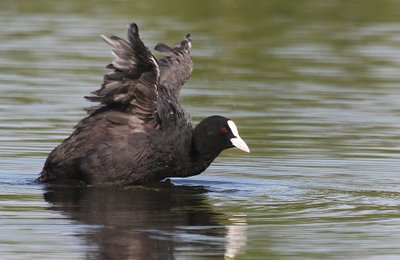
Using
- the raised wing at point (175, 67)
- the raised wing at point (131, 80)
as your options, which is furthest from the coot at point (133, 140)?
the raised wing at point (175, 67)

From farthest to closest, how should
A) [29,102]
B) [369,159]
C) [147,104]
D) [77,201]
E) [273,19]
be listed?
1. [273,19]
2. [29,102]
3. [369,159]
4. [147,104]
5. [77,201]

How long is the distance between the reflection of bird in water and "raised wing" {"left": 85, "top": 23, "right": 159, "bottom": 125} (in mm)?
741

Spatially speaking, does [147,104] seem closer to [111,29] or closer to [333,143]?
[333,143]

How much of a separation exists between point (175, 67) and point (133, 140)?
6.15 feet

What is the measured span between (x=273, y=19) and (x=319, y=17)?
104cm

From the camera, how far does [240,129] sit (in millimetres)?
14594

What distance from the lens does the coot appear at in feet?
38.2

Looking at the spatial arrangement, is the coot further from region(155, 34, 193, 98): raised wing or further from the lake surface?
region(155, 34, 193, 98): raised wing

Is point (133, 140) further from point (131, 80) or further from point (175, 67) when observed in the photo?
point (175, 67)

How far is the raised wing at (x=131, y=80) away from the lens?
1125 centimetres

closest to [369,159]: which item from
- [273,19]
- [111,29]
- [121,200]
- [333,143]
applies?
[333,143]

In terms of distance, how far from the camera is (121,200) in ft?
36.4

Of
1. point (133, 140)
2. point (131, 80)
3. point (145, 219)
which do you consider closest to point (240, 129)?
point (133, 140)

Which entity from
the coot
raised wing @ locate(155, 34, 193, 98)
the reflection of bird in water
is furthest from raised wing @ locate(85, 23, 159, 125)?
raised wing @ locate(155, 34, 193, 98)
